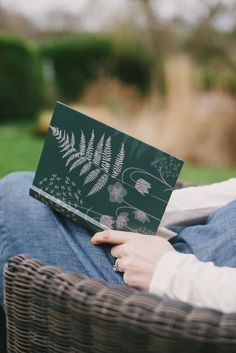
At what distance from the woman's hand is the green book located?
0.04m

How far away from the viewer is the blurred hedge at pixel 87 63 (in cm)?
1170

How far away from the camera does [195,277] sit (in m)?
1.24

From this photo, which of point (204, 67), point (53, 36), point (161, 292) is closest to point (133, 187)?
point (161, 292)

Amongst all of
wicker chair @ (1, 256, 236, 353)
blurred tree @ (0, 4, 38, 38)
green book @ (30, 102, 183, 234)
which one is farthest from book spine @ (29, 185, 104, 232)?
blurred tree @ (0, 4, 38, 38)

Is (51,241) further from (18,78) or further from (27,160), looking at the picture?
(18,78)

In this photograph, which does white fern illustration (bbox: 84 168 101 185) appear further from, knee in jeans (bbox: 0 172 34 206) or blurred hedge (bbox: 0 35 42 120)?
blurred hedge (bbox: 0 35 42 120)

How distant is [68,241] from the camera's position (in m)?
1.47

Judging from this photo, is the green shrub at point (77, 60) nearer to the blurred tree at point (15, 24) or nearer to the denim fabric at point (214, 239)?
the blurred tree at point (15, 24)

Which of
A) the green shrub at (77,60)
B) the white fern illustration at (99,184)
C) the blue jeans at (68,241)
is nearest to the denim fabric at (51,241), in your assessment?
the blue jeans at (68,241)

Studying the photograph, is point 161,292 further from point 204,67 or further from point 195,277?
point 204,67

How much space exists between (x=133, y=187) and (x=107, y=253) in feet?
0.64

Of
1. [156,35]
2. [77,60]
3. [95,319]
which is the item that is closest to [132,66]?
[77,60]

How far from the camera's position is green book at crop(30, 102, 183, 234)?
1386 mm

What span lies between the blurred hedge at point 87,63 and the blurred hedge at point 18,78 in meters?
1.24
